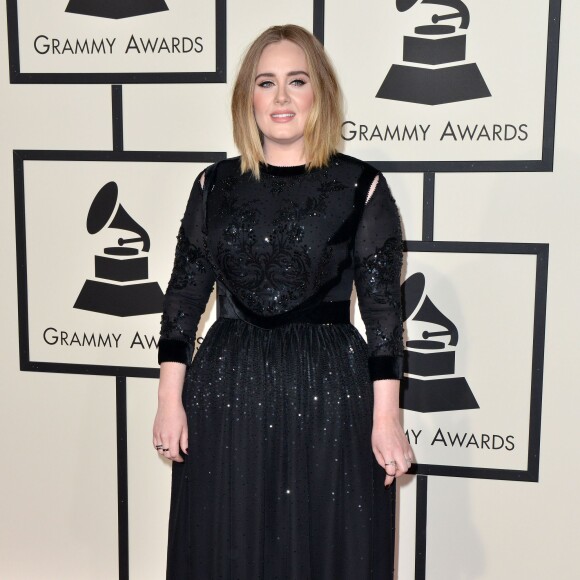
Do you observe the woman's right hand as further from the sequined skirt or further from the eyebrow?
the eyebrow

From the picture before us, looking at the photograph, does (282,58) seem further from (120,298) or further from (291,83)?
(120,298)

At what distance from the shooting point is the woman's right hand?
1630mm

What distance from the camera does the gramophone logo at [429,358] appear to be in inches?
86.0

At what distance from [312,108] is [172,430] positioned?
75 centimetres

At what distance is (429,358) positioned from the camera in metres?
2.20

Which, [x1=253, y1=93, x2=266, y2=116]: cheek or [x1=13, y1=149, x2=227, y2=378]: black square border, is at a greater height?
[x1=253, y1=93, x2=266, y2=116]: cheek

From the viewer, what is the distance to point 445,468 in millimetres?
2238

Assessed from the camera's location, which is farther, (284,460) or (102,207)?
(102,207)

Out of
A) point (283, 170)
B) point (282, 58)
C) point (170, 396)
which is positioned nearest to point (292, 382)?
point (170, 396)

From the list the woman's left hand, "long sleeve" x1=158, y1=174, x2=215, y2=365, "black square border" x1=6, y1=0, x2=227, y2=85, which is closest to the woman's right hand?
"long sleeve" x1=158, y1=174, x2=215, y2=365

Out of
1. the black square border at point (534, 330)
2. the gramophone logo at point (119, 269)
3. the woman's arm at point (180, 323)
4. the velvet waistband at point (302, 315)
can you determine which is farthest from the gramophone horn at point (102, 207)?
the black square border at point (534, 330)

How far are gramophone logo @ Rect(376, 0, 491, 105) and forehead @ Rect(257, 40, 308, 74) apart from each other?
1.85 ft

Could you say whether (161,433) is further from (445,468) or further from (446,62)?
(446,62)

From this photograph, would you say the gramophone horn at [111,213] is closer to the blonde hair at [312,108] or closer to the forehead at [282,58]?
the blonde hair at [312,108]
